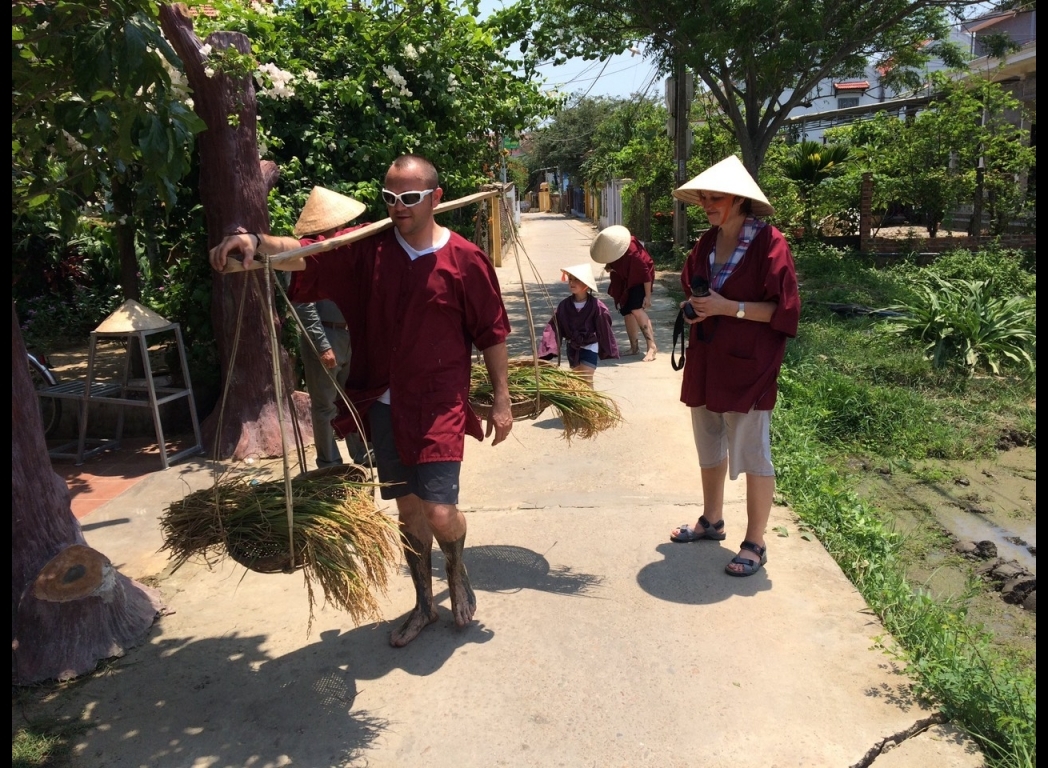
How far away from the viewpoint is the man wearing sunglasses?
315 centimetres

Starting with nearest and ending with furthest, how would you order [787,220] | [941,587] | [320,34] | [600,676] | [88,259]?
[600,676]
[941,587]
[320,34]
[88,259]
[787,220]

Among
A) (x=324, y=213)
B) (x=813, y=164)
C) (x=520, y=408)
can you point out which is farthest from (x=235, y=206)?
(x=813, y=164)

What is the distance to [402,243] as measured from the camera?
3.23 m

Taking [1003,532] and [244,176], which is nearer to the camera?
[1003,532]

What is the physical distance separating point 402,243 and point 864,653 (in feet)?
7.45

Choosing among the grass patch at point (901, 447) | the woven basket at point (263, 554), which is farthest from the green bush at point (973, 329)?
the woven basket at point (263, 554)

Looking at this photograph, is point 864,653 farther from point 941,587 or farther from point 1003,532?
point 1003,532

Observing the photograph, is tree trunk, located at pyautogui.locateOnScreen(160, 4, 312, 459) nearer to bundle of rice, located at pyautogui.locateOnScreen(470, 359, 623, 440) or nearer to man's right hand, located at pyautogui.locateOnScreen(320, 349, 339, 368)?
man's right hand, located at pyautogui.locateOnScreen(320, 349, 339, 368)

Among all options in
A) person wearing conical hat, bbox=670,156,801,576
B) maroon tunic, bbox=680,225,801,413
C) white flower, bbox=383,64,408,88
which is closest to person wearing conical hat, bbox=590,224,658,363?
white flower, bbox=383,64,408,88

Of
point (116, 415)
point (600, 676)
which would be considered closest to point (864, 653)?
point (600, 676)

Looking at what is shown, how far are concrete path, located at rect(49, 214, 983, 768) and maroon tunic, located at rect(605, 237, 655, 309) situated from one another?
3.43 m

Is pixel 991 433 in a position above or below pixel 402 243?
below

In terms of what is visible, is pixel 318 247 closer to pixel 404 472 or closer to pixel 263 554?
pixel 404 472

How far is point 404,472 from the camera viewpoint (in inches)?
133
